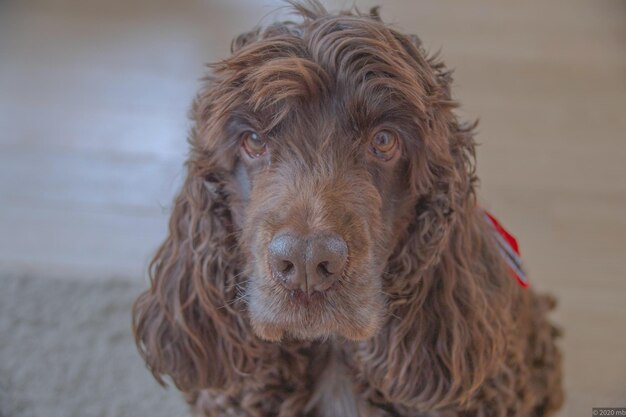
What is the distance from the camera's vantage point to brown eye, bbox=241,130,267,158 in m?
1.81

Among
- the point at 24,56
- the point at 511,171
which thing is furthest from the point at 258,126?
the point at 24,56

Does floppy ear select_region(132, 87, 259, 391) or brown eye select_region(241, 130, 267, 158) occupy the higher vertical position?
brown eye select_region(241, 130, 267, 158)

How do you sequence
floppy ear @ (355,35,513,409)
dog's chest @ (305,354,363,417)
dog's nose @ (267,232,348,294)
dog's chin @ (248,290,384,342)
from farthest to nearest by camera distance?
dog's chest @ (305,354,363,417)
floppy ear @ (355,35,513,409)
dog's chin @ (248,290,384,342)
dog's nose @ (267,232,348,294)

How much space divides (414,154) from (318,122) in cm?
24

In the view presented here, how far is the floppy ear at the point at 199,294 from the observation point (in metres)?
1.94

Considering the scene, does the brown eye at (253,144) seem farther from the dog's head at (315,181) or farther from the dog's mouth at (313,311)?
the dog's mouth at (313,311)

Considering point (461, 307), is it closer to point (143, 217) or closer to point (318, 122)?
point (318, 122)

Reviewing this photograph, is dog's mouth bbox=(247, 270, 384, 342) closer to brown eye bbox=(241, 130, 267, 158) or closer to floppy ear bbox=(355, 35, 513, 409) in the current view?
floppy ear bbox=(355, 35, 513, 409)

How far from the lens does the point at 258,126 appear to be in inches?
70.2

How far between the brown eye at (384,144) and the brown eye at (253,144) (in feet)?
0.84

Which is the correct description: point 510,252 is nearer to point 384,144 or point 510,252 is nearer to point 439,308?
point 439,308

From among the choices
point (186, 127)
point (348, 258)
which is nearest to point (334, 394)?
point (348, 258)

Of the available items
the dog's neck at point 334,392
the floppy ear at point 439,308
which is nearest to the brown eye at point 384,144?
the floppy ear at point 439,308

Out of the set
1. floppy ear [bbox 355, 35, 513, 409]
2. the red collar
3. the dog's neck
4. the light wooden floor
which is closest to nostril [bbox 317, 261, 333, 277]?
floppy ear [bbox 355, 35, 513, 409]
